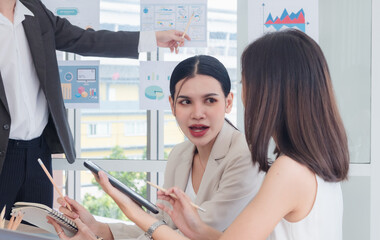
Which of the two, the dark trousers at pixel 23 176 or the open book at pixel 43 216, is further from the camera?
the dark trousers at pixel 23 176

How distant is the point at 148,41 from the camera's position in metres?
2.68

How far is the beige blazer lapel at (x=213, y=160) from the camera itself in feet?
5.58

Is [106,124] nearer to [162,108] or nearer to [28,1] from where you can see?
[162,108]

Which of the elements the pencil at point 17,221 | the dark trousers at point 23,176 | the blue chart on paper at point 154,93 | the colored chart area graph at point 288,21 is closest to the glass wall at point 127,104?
the blue chart on paper at point 154,93

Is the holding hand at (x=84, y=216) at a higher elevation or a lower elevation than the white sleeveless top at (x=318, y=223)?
lower

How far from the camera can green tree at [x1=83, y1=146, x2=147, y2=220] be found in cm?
315

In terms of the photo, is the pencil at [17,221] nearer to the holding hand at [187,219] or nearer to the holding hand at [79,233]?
the holding hand at [79,233]

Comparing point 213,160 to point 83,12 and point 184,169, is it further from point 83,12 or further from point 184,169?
point 83,12

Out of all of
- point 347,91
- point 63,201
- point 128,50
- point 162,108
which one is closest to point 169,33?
point 128,50

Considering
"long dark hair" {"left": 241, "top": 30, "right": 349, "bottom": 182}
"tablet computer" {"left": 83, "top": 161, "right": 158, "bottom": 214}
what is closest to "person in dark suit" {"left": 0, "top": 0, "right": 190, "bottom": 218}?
"tablet computer" {"left": 83, "top": 161, "right": 158, "bottom": 214}

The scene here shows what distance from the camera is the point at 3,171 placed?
85.3 inches

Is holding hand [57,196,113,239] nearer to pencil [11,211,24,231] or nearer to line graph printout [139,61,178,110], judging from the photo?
pencil [11,211,24,231]

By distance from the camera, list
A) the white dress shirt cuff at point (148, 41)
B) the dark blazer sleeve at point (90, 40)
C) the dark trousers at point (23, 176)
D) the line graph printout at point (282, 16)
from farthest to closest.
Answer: the line graph printout at point (282, 16)
the white dress shirt cuff at point (148, 41)
the dark blazer sleeve at point (90, 40)
the dark trousers at point (23, 176)

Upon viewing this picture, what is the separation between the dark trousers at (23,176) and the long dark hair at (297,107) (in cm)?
124
